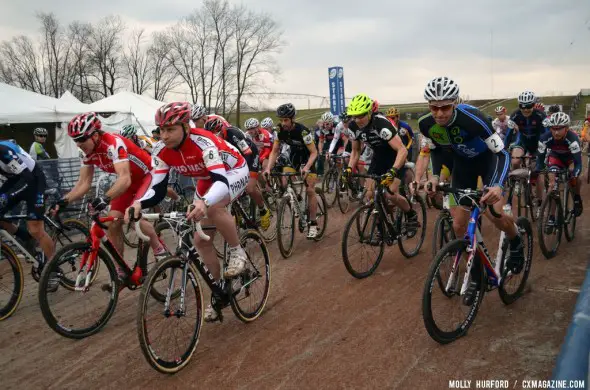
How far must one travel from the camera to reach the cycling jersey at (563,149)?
7.23 metres

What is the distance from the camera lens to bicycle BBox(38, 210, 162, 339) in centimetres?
434

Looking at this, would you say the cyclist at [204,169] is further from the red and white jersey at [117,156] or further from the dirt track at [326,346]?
the red and white jersey at [117,156]

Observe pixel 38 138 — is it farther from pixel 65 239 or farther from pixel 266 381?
pixel 266 381

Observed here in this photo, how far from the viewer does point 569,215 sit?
7.09m

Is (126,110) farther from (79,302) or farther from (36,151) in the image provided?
(79,302)

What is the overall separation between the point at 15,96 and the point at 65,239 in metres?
11.4

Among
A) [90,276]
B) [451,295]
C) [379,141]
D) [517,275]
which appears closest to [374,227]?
[379,141]

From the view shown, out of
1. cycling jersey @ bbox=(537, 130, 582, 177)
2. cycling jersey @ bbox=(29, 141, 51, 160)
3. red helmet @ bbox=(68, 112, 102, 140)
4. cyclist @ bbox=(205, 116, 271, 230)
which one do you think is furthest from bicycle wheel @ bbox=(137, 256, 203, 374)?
cycling jersey @ bbox=(29, 141, 51, 160)

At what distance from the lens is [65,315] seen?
5074 mm

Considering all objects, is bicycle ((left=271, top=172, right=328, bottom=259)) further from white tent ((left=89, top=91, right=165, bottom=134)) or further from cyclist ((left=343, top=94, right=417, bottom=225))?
white tent ((left=89, top=91, right=165, bottom=134))

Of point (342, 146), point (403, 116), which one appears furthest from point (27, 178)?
point (403, 116)

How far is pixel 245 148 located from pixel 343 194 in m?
4.68

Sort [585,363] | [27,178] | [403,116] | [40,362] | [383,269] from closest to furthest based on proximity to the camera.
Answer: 1. [585,363]
2. [40,362]
3. [27,178]
4. [383,269]
5. [403,116]

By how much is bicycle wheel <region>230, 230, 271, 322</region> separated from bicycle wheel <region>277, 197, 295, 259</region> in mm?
1973
